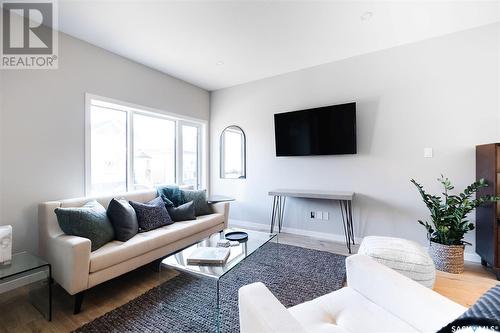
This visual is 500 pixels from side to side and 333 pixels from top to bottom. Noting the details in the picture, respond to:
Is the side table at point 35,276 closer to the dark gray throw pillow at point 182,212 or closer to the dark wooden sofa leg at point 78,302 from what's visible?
the dark wooden sofa leg at point 78,302

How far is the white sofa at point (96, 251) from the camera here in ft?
5.60

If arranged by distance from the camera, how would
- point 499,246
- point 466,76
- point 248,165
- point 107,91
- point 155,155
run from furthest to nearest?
point 248,165, point 155,155, point 107,91, point 466,76, point 499,246

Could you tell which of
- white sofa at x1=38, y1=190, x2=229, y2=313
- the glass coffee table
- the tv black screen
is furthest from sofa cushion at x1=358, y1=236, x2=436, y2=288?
white sofa at x1=38, y1=190, x2=229, y2=313

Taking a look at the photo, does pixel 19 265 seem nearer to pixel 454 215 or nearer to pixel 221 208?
pixel 221 208

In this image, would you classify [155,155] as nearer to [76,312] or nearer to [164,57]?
[164,57]

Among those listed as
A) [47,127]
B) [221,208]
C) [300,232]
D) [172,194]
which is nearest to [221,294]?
[221,208]

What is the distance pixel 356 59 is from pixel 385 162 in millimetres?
1459

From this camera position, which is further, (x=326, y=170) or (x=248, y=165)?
(x=248, y=165)

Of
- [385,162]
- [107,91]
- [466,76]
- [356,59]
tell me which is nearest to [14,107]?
[107,91]

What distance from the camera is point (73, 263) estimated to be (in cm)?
168

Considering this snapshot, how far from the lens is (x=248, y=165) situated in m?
4.07

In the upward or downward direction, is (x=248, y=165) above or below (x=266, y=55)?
below

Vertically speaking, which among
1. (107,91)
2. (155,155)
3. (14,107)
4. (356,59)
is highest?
(356,59)

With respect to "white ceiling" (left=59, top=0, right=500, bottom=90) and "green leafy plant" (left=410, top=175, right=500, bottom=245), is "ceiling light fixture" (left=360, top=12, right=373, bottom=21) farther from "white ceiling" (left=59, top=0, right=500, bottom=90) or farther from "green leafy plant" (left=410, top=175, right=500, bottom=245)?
"green leafy plant" (left=410, top=175, right=500, bottom=245)
